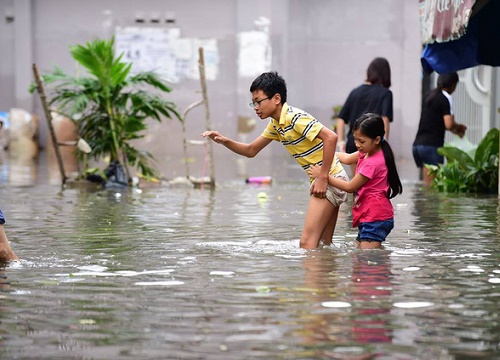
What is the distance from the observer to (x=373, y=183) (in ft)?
28.7

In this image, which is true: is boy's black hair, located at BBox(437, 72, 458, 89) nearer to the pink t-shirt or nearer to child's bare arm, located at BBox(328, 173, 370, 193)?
the pink t-shirt

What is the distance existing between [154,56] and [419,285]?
74.0 ft

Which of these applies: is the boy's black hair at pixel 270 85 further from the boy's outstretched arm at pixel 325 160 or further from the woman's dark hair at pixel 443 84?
the woman's dark hair at pixel 443 84

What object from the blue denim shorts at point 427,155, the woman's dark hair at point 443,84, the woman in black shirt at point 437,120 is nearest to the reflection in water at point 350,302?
the woman in black shirt at point 437,120

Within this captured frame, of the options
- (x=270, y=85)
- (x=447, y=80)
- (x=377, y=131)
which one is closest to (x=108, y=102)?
(x=447, y=80)

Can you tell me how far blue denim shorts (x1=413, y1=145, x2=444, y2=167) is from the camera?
51.9 feet

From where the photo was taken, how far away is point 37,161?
24.6 m

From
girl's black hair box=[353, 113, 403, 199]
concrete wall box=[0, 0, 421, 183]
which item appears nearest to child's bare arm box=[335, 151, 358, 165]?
girl's black hair box=[353, 113, 403, 199]

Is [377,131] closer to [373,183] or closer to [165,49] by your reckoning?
[373,183]

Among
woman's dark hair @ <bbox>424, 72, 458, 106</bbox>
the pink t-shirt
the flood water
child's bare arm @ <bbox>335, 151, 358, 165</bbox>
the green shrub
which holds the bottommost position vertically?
the green shrub

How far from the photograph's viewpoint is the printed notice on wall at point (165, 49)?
95.2 ft

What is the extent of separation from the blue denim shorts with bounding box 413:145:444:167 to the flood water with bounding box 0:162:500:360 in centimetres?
387

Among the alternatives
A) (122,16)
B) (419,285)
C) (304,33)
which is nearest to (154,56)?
(122,16)

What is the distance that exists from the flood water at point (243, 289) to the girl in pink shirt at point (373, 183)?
19 centimetres
